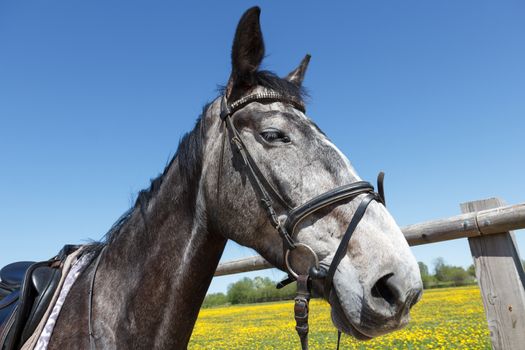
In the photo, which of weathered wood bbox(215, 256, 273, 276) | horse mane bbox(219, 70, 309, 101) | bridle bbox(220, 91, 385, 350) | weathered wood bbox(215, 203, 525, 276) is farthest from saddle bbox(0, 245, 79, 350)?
weathered wood bbox(215, 203, 525, 276)

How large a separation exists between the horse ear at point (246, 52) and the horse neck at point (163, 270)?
0.65m

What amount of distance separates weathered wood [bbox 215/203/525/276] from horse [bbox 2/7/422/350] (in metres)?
1.30

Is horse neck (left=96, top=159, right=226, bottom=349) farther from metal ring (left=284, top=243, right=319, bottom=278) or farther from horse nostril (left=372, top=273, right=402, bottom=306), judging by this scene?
horse nostril (left=372, top=273, right=402, bottom=306)

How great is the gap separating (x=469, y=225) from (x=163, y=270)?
2114 mm

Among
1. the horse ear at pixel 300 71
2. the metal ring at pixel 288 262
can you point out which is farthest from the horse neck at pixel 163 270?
the horse ear at pixel 300 71

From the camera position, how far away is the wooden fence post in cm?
251

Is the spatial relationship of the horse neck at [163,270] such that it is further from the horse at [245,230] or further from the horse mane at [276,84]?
the horse mane at [276,84]

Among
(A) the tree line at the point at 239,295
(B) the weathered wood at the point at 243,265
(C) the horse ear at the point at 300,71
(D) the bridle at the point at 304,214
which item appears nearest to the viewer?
(D) the bridle at the point at 304,214

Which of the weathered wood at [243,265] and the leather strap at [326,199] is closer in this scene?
the leather strap at [326,199]

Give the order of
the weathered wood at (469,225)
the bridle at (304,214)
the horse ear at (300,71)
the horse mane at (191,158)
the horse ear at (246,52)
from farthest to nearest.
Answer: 1. the horse ear at (300,71)
2. the weathered wood at (469,225)
3. the horse mane at (191,158)
4. the horse ear at (246,52)
5. the bridle at (304,214)

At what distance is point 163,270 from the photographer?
2.10 meters

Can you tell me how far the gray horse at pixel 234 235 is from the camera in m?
1.54

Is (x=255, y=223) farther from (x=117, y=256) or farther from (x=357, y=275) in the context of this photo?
(x=117, y=256)

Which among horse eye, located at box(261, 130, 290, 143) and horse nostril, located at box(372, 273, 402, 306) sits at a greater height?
horse eye, located at box(261, 130, 290, 143)
